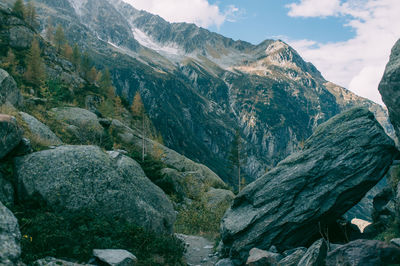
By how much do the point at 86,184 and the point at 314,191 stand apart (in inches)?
499

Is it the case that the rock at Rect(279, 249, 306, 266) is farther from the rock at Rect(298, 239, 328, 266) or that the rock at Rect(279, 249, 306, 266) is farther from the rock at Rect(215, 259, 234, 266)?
the rock at Rect(215, 259, 234, 266)

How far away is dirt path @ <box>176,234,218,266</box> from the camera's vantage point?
580 inches

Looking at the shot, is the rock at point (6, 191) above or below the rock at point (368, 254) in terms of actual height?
below

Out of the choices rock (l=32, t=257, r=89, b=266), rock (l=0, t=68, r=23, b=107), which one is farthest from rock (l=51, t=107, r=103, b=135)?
rock (l=32, t=257, r=89, b=266)

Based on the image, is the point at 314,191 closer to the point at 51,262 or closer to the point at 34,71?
the point at 51,262

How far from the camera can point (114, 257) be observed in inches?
348

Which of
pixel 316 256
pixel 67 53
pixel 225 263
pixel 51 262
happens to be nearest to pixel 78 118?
pixel 225 263

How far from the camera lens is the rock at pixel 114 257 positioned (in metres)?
8.55

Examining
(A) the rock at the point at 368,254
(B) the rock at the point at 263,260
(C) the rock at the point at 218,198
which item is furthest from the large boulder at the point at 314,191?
(C) the rock at the point at 218,198

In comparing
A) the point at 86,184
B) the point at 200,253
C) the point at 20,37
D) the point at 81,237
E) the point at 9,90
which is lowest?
the point at 200,253

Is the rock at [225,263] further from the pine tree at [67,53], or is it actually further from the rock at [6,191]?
the pine tree at [67,53]

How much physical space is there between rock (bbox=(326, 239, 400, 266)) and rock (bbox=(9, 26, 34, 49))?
214 feet

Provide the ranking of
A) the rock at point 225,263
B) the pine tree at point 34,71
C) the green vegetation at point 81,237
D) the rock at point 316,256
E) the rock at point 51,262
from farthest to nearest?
1. the pine tree at point 34,71
2. the rock at point 225,263
3. the rock at point 316,256
4. the green vegetation at point 81,237
5. the rock at point 51,262

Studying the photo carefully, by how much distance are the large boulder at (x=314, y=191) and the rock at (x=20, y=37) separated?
59.9 m
